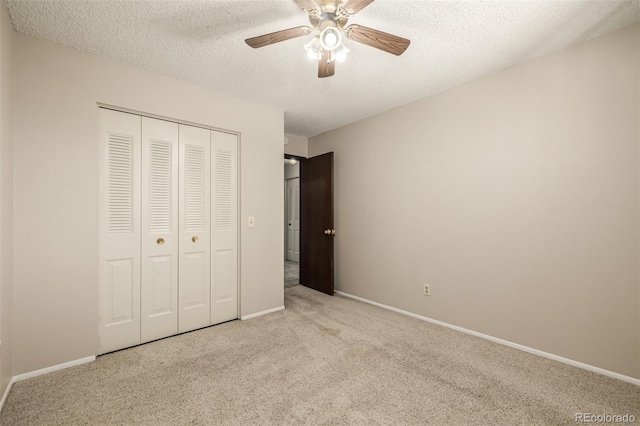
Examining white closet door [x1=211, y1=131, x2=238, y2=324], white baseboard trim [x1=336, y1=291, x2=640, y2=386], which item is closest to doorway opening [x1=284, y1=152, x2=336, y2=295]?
white baseboard trim [x1=336, y1=291, x2=640, y2=386]

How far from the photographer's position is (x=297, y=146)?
4629 mm

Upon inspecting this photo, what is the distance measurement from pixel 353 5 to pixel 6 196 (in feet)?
7.96

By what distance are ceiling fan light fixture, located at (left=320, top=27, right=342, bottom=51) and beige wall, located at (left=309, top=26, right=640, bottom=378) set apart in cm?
183

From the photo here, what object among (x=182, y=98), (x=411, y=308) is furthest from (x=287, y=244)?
(x=182, y=98)

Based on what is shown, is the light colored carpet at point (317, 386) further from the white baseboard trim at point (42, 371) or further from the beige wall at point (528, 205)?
the beige wall at point (528, 205)

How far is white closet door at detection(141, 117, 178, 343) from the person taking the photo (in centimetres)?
257

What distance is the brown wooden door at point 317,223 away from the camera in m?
4.11

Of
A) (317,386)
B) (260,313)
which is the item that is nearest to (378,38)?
(317,386)

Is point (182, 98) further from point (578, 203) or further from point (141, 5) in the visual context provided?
point (578, 203)

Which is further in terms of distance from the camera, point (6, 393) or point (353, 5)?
point (6, 393)

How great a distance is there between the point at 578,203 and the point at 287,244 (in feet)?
19.0

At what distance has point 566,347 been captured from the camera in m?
2.21

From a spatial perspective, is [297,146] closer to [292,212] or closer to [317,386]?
[292,212]

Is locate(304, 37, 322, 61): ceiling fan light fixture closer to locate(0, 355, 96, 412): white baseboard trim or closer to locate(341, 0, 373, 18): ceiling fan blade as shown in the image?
locate(341, 0, 373, 18): ceiling fan blade
